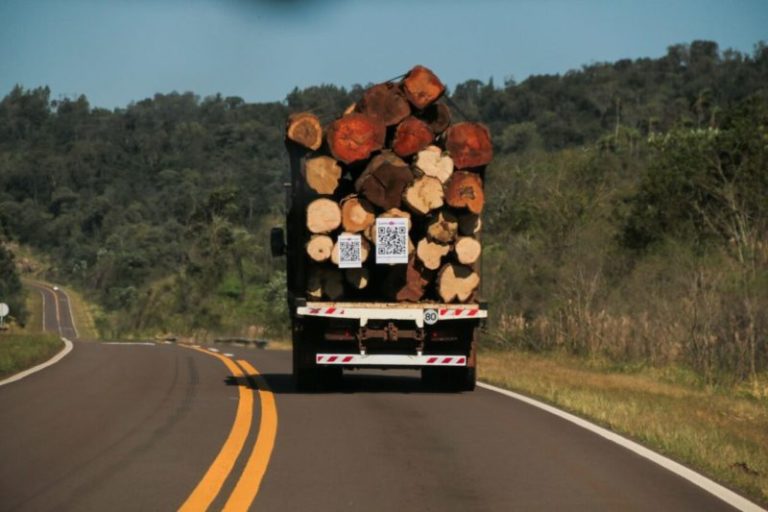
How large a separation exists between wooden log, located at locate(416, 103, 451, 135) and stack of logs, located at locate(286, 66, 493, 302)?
0.98 feet

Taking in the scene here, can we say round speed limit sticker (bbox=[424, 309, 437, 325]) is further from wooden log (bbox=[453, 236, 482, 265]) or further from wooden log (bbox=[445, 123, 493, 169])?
wooden log (bbox=[445, 123, 493, 169])

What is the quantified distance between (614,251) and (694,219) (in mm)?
4627

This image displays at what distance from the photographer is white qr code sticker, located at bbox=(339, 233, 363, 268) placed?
1570 centimetres

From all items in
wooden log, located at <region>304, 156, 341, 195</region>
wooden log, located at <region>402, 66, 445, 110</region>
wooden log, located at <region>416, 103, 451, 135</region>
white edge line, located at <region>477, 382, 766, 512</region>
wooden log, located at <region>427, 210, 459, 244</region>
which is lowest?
white edge line, located at <region>477, 382, 766, 512</region>

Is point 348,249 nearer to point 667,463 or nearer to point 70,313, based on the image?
point 667,463

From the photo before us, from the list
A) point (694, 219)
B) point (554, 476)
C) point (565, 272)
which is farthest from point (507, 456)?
point (694, 219)

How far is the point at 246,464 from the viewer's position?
973cm

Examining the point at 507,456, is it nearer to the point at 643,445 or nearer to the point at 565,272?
the point at 643,445

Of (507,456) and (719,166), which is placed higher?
(719,166)

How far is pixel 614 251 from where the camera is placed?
121 ft

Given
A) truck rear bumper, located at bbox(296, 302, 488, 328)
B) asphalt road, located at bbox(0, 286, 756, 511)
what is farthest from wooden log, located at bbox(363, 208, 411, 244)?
asphalt road, located at bbox(0, 286, 756, 511)

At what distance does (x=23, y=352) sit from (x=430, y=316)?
11.3 metres

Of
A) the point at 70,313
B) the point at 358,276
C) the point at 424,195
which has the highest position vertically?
the point at 424,195

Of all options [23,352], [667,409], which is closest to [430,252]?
[667,409]
